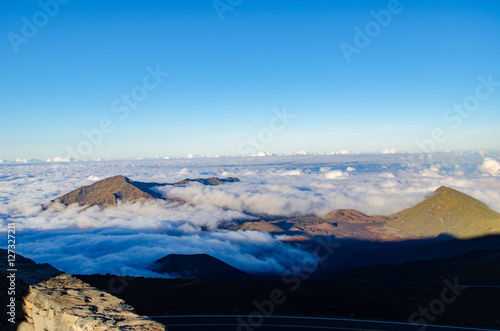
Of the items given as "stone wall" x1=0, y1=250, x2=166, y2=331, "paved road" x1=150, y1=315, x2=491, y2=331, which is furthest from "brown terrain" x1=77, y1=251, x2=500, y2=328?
"stone wall" x1=0, y1=250, x2=166, y2=331

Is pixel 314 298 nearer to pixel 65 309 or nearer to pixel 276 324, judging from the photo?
pixel 276 324

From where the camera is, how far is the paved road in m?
16.3

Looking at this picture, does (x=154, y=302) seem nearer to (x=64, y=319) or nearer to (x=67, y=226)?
(x=64, y=319)

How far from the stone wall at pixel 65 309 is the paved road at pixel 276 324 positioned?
9.27 metres

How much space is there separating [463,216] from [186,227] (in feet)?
587

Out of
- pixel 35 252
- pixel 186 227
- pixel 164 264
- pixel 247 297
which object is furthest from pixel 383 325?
pixel 186 227

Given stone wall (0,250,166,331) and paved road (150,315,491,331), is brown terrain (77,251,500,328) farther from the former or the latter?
stone wall (0,250,166,331)

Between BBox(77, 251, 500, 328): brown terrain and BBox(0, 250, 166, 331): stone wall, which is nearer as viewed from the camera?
BBox(0, 250, 166, 331): stone wall

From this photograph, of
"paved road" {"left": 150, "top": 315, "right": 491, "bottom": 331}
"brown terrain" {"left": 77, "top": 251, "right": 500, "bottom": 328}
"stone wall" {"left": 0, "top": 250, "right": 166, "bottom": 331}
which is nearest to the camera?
"stone wall" {"left": 0, "top": 250, "right": 166, "bottom": 331}

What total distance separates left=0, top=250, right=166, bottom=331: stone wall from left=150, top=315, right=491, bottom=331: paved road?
9272 mm

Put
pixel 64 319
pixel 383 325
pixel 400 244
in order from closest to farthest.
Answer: pixel 64 319
pixel 383 325
pixel 400 244

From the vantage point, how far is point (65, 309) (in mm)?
7281

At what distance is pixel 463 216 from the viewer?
178500mm

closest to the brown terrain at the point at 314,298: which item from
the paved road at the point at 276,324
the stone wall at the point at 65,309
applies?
the paved road at the point at 276,324
